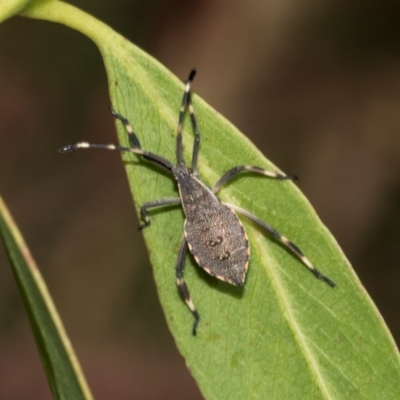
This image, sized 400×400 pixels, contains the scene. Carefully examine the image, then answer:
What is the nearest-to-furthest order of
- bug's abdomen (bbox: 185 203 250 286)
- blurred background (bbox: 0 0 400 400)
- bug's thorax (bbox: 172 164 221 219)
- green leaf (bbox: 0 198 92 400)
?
green leaf (bbox: 0 198 92 400) < bug's abdomen (bbox: 185 203 250 286) < bug's thorax (bbox: 172 164 221 219) < blurred background (bbox: 0 0 400 400)

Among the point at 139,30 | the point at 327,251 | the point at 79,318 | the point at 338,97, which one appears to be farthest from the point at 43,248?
the point at 327,251

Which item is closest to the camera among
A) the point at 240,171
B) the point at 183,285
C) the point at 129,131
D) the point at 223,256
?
the point at 129,131

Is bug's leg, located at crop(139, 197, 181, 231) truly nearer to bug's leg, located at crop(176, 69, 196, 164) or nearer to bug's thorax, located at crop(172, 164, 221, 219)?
bug's thorax, located at crop(172, 164, 221, 219)

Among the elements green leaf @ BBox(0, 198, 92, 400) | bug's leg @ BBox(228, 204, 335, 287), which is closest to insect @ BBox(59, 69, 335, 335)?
bug's leg @ BBox(228, 204, 335, 287)

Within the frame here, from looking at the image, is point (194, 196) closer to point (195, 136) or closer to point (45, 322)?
point (195, 136)

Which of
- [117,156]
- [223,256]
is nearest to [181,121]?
[223,256]

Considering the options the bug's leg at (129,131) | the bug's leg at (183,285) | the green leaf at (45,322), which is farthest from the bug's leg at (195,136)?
the green leaf at (45,322)
